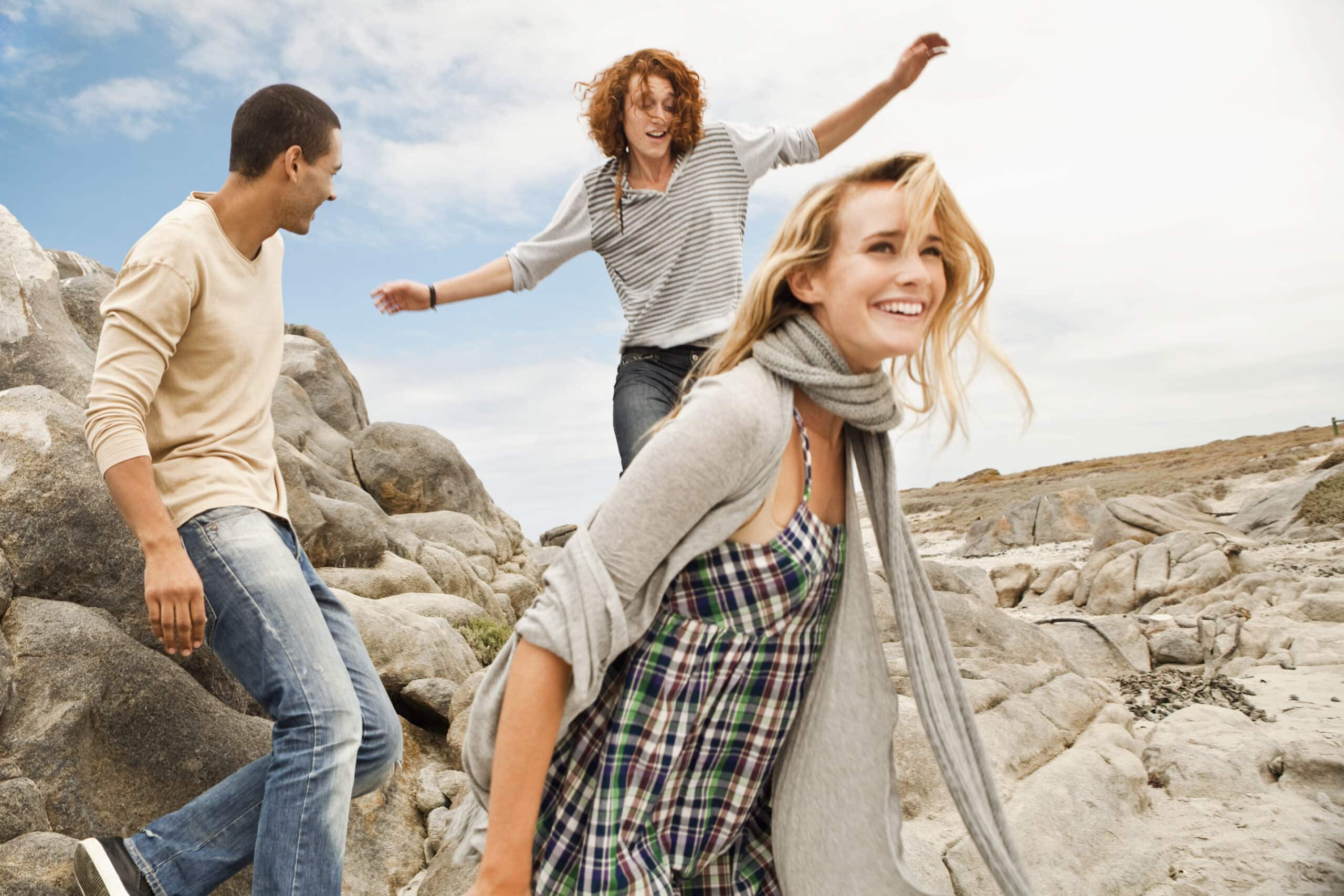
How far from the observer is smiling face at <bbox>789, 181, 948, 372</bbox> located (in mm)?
2098

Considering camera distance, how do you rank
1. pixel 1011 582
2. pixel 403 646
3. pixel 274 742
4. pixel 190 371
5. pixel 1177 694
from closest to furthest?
pixel 274 742 → pixel 190 371 → pixel 1177 694 → pixel 403 646 → pixel 1011 582

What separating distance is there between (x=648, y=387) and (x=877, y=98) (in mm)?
1873

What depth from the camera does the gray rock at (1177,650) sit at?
840 centimetres

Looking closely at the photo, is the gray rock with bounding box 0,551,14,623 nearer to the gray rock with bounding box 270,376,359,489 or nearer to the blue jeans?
the blue jeans

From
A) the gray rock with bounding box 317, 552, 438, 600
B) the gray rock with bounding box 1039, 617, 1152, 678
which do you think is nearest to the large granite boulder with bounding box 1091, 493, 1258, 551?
the gray rock with bounding box 1039, 617, 1152, 678

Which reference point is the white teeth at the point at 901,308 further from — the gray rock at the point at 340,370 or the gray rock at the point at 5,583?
the gray rock at the point at 340,370

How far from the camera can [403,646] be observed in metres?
7.28

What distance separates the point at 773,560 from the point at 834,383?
414 mm

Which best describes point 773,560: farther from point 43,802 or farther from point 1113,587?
point 1113,587

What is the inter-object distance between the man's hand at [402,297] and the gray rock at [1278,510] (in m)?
16.6

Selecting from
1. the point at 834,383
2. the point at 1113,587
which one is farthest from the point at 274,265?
the point at 1113,587

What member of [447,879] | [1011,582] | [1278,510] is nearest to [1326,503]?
[1278,510]

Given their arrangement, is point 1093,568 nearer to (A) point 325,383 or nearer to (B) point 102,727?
(B) point 102,727

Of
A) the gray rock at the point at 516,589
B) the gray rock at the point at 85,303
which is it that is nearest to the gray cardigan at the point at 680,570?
the gray rock at the point at 85,303
